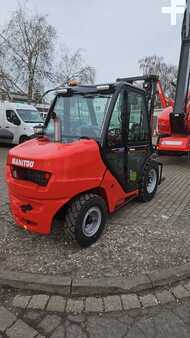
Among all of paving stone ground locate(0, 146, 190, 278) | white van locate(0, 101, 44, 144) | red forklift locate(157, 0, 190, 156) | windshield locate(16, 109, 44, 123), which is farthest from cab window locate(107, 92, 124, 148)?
windshield locate(16, 109, 44, 123)

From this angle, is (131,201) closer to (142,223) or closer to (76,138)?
(142,223)

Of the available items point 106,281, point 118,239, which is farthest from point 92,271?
point 118,239

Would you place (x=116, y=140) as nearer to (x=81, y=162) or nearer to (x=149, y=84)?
(x=81, y=162)

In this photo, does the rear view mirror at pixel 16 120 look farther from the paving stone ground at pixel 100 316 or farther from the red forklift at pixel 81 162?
the paving stone ground at pixel 100 316

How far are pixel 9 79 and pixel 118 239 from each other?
2134 centimetres

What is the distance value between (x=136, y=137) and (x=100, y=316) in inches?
117

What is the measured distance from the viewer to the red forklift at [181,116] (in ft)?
30.0

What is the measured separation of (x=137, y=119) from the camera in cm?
486

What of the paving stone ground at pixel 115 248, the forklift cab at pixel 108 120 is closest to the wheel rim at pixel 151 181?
the paving stone ground at pixel 115 248

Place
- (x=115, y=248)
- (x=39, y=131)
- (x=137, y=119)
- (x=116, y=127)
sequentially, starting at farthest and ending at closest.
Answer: (x=137, y=119)
(x=39, y=131)
(x=116, y=127)
(x=115, y=248)

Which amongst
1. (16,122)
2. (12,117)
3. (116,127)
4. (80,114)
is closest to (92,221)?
(116,127)

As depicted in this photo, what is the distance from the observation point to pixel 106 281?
3.07 meters

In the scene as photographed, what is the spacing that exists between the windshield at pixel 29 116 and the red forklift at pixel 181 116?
6.40 metres

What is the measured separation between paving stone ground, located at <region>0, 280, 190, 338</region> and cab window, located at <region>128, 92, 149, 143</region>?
2.50m
